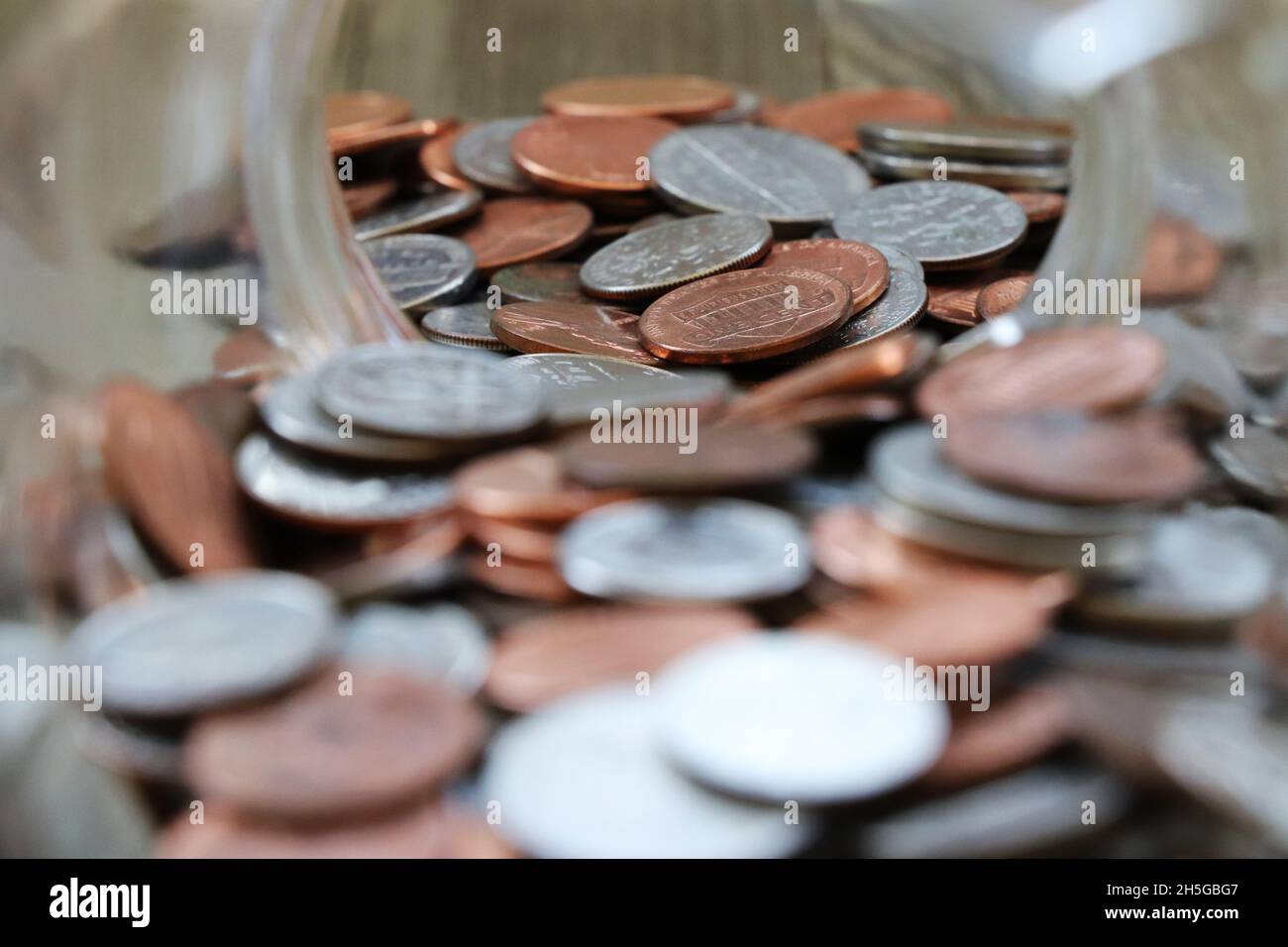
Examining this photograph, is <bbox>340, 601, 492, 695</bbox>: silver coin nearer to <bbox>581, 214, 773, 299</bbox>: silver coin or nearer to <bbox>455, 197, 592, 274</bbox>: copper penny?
<bbox>581, 214, 773, 299</bbox>: silver coin

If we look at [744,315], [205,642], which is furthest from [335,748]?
[744,315]

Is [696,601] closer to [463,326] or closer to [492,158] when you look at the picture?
[463,326]

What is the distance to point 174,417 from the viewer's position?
109 centimetres

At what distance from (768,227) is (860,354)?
1.99 feet

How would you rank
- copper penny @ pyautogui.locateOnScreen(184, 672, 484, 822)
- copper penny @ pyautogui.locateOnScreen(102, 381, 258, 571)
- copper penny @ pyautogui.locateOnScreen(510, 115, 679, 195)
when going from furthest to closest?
copper penny @ pyautogui.locateOnScreen(510, 115, 679, 195)
copper penny @ pyautogui.locateOnScreen(102, 381, 258, 571)
copper penny @ pyautogui.locateOnScreen(184, 672, 484, 822)

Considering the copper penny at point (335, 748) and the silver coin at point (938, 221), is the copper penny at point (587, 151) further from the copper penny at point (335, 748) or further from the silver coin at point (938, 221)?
the copper penny at point (335, 748)

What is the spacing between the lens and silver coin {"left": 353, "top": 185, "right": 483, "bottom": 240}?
1.88m

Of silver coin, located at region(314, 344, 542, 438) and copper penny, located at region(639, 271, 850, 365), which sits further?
copper penny, located at region(639, 271, 850, 365)

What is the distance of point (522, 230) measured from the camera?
1.91 metres

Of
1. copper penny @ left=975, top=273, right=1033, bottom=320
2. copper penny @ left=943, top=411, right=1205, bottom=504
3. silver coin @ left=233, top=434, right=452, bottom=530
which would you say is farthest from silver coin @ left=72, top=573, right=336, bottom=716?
copper penny @ left=975, top=273, right=1033, bottom=320

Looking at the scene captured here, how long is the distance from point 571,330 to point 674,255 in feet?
0.65

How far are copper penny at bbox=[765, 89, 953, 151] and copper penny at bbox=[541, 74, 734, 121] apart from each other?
12cm

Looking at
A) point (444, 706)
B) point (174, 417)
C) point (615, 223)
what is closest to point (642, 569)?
point (444, 706)
